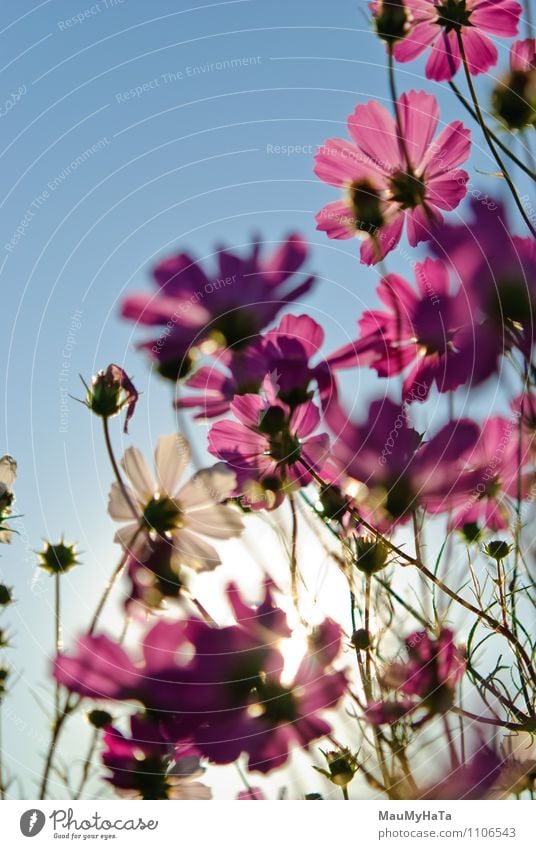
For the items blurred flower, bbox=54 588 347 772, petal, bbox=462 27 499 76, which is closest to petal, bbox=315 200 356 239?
petal, bbox=462 27 499 76

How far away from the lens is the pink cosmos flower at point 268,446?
1.15ft

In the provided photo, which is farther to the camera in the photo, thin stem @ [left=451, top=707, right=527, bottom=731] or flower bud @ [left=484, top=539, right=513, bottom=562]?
flower bud @ [left=484, top=539, right=513, bottom=562]

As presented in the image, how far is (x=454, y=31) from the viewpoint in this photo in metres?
0.39

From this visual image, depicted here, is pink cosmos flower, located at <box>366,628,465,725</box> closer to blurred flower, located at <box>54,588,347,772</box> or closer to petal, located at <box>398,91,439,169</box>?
blurred flower, located at <box>54,588,347,772</box>

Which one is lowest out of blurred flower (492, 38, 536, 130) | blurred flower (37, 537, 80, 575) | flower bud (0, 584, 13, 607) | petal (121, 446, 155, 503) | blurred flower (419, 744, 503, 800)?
blurred flower (419, 744, 503, 800)

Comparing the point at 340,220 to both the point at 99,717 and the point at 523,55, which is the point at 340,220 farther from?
the point at 99,717

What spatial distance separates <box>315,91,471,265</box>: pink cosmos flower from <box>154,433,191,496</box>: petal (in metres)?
0.14

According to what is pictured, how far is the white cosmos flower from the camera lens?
1.17ft

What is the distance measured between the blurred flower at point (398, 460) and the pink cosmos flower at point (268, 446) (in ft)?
0.06

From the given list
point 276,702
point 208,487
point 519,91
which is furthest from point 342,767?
point 519,91

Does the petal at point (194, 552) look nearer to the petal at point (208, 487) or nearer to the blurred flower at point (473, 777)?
the petal at point (208, 487)

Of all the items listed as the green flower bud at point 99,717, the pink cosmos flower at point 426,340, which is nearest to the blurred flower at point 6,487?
the green flower bud at point 99,717
